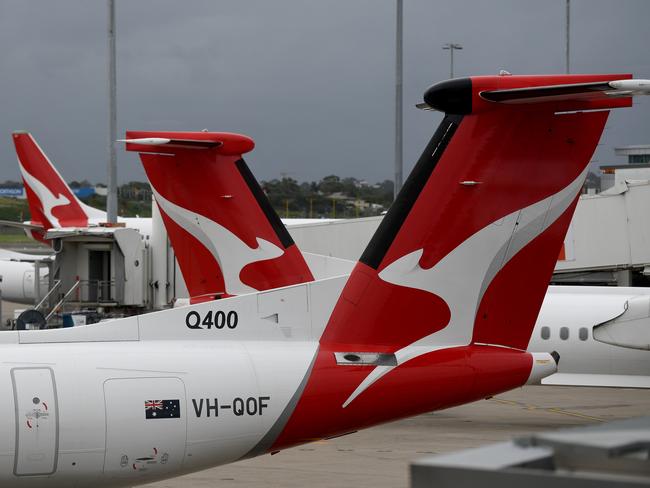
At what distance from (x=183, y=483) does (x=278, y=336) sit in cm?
449

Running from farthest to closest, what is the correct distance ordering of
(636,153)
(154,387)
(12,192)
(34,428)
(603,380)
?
1. (12,192)
2. (636,153)
3. (603,380)
4. (154,387)
5. (34,428)


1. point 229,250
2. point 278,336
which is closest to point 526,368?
point 278,336

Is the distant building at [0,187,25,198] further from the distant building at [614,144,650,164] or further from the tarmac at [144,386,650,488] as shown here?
the tarmac at [144,386,650,488]

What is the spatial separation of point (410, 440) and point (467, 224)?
319 inches

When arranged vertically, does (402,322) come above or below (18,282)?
above

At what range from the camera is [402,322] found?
8.96m

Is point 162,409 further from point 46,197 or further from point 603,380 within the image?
point 46,197

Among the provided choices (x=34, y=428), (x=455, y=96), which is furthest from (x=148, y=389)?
(x=455, y=96)

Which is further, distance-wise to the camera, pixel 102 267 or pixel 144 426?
pixel 102 267

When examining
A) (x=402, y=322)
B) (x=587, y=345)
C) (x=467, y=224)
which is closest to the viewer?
(x=467, y=224)

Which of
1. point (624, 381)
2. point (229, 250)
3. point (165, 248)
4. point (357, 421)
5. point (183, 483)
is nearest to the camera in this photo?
point (357, 421)

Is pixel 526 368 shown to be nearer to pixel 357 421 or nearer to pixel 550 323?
pixel 357 421

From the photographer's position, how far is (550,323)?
62.8 ft

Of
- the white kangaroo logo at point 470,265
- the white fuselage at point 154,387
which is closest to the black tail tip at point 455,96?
the white kangaroo logo at point 470,265
